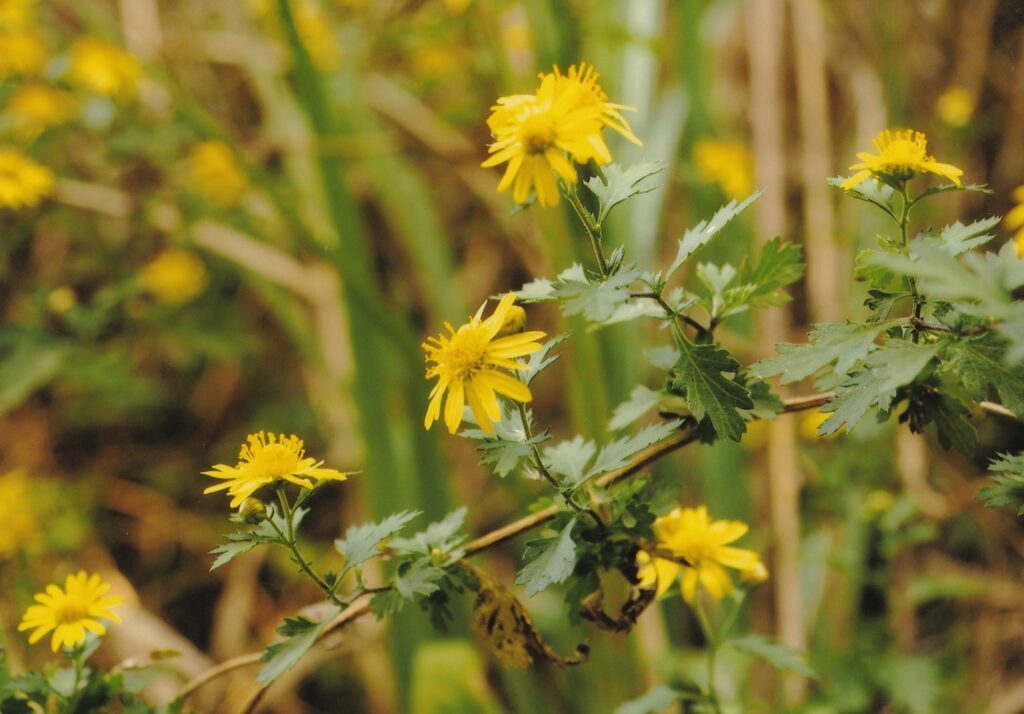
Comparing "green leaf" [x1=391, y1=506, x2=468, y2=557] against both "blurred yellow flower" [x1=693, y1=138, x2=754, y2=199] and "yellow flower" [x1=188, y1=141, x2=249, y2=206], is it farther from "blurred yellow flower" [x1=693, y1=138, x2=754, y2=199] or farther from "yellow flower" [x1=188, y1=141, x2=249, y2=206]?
"yellow flower" [x1=188, y1=141, x2=249, y2=206]

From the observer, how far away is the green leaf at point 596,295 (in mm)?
418

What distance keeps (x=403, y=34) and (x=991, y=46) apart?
1177 millimetres

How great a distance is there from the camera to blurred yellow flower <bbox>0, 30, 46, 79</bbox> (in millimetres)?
1473

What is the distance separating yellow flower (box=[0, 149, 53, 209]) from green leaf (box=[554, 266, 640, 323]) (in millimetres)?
1085

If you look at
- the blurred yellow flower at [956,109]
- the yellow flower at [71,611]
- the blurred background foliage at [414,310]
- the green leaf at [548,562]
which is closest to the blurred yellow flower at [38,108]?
the blurred background foliage at [414,310]

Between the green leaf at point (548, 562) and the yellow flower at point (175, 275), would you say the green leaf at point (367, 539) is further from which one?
the yellow flower at point (175, 275)

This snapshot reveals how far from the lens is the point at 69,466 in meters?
1.77

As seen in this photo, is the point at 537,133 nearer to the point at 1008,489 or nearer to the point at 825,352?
the point at 825,352

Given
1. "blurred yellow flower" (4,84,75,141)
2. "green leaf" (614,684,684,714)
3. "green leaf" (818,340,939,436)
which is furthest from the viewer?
"blurred yellow flower" (4,84,75,141)

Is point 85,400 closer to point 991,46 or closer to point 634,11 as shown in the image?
point 634,11

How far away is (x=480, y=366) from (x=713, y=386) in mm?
132

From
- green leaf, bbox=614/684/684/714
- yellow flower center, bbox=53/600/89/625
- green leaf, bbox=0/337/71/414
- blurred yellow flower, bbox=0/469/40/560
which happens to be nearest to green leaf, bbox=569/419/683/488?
green leaf, bbox=614/684/684/714

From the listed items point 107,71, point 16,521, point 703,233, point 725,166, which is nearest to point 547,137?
point 703,233

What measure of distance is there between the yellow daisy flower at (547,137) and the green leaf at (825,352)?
15cm
